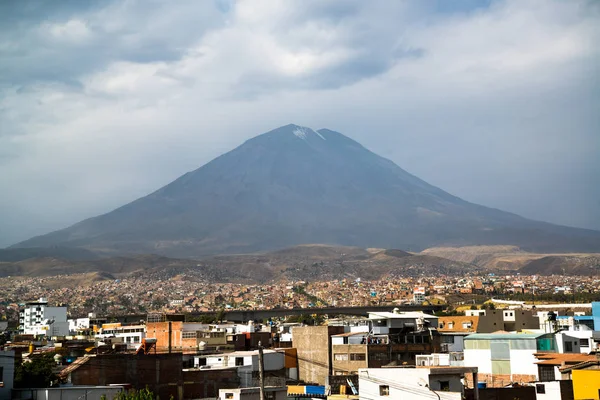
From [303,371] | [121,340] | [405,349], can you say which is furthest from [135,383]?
[121,340]

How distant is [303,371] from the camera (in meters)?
49.8

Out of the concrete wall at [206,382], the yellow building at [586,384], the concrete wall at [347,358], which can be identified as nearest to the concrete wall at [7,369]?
the concrete wall at [206,382]

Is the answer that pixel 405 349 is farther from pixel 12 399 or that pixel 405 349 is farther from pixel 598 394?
pixel 12 399

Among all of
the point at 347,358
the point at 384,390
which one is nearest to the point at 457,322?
the point at 347,358

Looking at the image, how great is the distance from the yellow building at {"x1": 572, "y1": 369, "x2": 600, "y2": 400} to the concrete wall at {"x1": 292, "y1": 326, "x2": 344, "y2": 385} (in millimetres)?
20491

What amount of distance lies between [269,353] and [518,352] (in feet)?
46.2

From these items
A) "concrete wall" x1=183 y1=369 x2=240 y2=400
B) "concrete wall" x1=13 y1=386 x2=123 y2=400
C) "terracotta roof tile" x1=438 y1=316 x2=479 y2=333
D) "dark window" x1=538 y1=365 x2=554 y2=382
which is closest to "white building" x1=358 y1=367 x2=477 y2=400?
"dark window" x1=538 y1=365 x2=554 y2=382

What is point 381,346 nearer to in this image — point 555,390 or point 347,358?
point 347,358

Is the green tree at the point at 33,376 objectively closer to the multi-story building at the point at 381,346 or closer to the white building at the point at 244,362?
the white building at the point at 244,362

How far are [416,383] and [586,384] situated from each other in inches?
239

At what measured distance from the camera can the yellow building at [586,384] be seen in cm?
2883

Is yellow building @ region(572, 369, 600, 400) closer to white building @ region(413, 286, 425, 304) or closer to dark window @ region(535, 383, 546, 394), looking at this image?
dark window @ region(535, 383, 546, 394)

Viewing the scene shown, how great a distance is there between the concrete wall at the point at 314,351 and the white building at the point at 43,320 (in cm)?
6818

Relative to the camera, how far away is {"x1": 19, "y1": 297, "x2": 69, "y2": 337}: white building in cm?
11325
